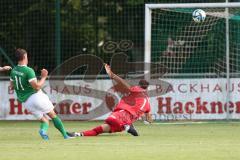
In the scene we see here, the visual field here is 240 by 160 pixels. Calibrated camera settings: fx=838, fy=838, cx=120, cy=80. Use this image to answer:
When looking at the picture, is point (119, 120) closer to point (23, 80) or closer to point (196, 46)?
point (23, 80)

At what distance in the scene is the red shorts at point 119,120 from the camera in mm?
17953

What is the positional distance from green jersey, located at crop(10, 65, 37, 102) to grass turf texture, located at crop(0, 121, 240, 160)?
95 cm

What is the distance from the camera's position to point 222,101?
2458 centimetres

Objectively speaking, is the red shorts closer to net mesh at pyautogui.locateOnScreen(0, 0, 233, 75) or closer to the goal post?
the goal post

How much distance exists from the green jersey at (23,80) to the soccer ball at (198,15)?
7.57 m

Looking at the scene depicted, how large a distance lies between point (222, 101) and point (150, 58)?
96.9 inches

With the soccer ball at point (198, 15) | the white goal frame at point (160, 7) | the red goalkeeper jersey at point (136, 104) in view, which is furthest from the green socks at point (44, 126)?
the soccer ball at point (198, 15)

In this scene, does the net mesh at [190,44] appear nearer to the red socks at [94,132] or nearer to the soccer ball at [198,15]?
the soccer ball at [198,15]

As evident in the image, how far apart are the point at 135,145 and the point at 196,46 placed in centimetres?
1033

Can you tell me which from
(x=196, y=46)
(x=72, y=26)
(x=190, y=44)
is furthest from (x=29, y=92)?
(x=72, y=26)

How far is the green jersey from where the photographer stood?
16781 millimetres

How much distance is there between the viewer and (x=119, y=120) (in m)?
17.9

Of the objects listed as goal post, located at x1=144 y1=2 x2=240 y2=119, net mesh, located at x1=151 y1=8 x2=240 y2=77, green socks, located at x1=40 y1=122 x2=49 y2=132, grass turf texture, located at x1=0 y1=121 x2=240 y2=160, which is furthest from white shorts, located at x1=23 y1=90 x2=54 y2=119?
net mesh, located at x1=151 y1=8 x2=240 y2=77

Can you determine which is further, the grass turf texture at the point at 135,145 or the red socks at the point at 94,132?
the red socks at the point at 94,132
